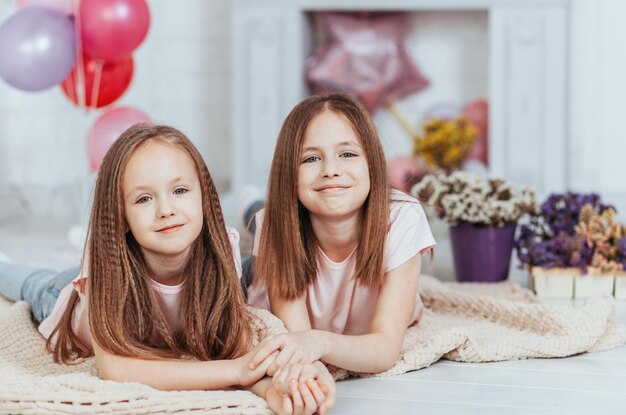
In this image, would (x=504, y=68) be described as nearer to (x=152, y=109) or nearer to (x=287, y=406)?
(x=152, y=109)

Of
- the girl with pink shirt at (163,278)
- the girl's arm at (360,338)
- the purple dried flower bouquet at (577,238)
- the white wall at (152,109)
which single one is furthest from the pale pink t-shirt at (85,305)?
the white wall at (152,109)

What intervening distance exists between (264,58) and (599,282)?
84.4 inches

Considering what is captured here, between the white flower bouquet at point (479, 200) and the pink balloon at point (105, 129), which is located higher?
the pink balloon at point (105, 129)

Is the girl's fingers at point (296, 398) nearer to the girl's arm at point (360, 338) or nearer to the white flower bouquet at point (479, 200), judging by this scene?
the girl's arm at point (360, 338)

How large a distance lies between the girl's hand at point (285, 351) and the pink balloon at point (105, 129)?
6.00 ft

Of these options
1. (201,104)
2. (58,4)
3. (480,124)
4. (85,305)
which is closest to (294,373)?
(85,305)

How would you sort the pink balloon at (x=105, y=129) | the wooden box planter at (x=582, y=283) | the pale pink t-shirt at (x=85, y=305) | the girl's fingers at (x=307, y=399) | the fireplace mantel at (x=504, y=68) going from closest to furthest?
the girl's fingers at (x=307, y=399), the pale pink t-shirt at (x=85, y=305), the wooden box planter at (x=582, y=283), the pink balloon at (x=105, y=129), the fireplace mantel at (x=504, y=68)

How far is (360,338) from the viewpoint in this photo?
1.61m

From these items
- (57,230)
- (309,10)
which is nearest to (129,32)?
(57,230)

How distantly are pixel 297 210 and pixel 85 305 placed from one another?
405 mm

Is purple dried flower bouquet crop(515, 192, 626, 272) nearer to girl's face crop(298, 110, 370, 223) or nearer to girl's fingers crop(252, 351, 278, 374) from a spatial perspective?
girl's face crop(298, 110, 370, 223)

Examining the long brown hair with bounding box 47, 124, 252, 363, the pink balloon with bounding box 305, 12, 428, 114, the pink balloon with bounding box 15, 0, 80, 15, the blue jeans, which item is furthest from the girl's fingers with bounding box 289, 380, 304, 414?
the pink balloon with bounding box 305, 12, 428, 114

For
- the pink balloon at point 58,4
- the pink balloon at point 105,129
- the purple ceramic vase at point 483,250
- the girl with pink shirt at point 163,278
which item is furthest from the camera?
the pink balloon at point 105,129

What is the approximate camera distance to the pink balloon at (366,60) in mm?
4125
